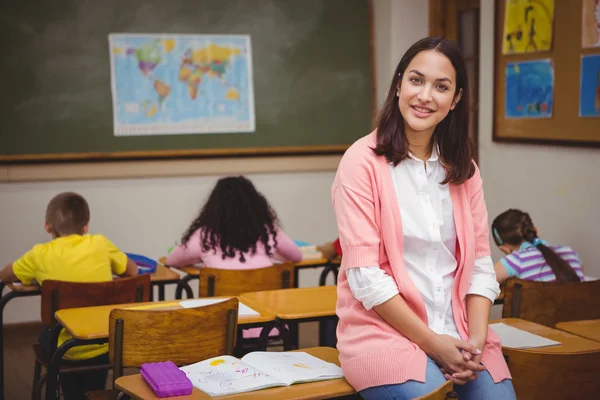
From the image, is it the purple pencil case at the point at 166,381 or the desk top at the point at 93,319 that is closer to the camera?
the purple pencil case at the point at 166,381

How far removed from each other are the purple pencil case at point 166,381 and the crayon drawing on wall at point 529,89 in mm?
3049

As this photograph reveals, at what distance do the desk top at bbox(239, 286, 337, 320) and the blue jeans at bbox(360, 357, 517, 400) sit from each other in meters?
0.96

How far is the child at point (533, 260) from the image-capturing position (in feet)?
12.0

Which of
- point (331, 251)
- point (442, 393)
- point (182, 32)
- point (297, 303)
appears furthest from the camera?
point (182, 32)

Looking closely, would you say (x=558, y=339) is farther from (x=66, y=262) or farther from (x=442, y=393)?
(x=66, y=262)

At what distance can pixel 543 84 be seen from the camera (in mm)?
4547

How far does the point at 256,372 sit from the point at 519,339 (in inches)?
36.6

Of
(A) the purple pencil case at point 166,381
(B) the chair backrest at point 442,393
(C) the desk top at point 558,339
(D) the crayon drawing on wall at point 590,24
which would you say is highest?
(D) the crayon drawing on wall at point 590,24

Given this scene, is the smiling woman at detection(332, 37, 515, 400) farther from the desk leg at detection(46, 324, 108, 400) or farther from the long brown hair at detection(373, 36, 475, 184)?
the desk leg at detection(46, 324, 108, 400)

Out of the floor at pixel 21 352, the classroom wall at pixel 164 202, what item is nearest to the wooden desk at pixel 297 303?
the floor at pixel 21 352

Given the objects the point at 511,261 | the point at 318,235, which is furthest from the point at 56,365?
the point at 318,235

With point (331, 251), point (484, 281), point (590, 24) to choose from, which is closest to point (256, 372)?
point (484, 281)

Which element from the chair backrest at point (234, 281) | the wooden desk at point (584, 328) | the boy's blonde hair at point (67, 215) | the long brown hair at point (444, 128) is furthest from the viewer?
the boy's blonde hair at point (67, 215)

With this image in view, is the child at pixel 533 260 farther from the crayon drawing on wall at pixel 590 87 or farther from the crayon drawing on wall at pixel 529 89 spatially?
the crayon drawing on wall at pixel 529 89
